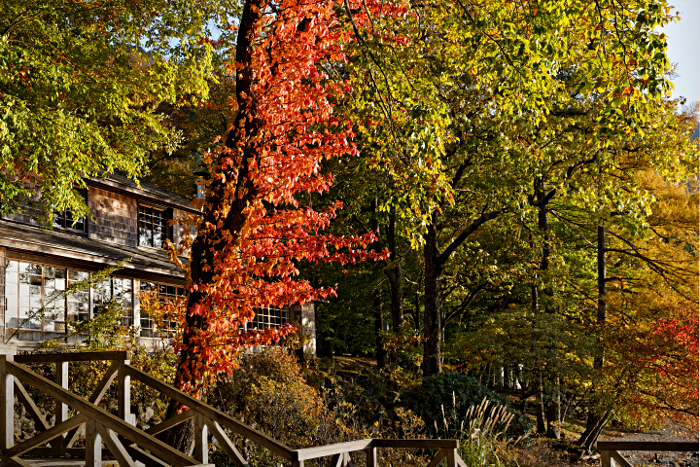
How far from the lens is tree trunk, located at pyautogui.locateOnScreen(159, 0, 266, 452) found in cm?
801

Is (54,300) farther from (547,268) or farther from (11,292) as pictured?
(547,268)

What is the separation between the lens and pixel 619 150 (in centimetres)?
1396

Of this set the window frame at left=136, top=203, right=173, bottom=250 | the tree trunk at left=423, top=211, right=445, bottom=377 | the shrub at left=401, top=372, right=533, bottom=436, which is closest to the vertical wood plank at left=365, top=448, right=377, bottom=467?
the shrub at left=401, top=372, right=533, bottom=436

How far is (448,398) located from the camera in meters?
14.0

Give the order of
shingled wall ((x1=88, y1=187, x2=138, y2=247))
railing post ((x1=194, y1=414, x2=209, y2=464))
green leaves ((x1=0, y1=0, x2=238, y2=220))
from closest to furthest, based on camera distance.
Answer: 1. railing post ((x1=194, y1=414, x2=209, y2=464))
2. green leaves ((x1=0, y1=0, x2=238, y2=220))
3. shingled wall ((x1=88, y1=187, x2=138, y2=247))

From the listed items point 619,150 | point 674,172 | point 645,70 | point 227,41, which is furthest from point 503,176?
point 645,70

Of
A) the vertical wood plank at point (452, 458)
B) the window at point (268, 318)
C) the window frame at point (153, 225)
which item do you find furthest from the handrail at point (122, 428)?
the window at point (268, 318)

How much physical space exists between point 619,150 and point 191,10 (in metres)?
9.87

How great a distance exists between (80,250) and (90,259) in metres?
0.37

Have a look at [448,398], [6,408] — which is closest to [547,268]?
[448,398]

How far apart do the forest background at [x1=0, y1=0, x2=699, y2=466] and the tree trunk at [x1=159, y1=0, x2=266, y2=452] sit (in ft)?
0.10

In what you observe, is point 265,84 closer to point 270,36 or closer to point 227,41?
point 270,36

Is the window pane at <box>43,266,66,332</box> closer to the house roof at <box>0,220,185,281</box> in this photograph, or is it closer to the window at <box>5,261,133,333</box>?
the window at <box>5,261,133,333</box>

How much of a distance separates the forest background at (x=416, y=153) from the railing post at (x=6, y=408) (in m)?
2.47
